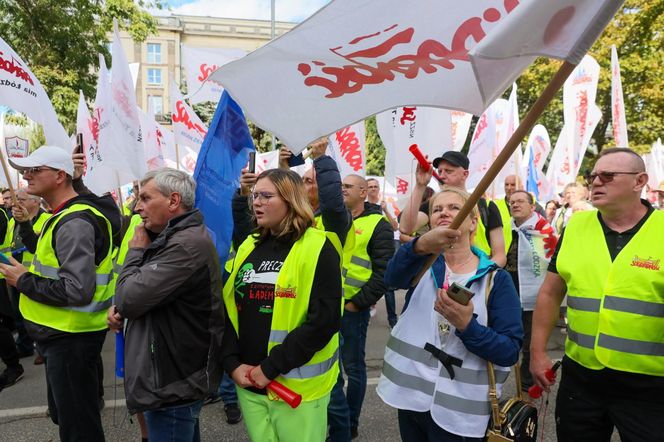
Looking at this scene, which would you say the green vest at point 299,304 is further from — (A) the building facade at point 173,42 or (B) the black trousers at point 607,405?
(A) the building facade at point 173,42

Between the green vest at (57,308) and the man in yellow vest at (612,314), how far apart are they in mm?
2411

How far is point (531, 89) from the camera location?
2036 centimetres

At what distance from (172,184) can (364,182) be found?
1944 mm

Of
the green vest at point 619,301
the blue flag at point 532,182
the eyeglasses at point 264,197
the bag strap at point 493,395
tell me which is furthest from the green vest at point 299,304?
the blue flag at point 532,182

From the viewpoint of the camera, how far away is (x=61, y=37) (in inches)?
508

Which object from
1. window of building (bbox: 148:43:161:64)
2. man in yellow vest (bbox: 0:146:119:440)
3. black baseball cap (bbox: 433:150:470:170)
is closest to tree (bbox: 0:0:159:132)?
man in yellow vest (bbox: 0:146:119:440)

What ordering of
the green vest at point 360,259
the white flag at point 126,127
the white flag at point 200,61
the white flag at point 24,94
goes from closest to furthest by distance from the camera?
1. the green vest at point 360,259
2. the white flag at point 24,94
3. the white flag at point 126,127
4. the white flag at point 200,61

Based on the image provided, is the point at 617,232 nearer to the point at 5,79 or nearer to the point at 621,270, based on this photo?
the point at 621,270

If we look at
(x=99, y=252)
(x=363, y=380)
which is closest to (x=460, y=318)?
(x=363, y=380)

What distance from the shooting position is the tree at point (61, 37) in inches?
490

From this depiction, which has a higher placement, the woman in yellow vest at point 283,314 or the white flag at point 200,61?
the white flag at point 200,61

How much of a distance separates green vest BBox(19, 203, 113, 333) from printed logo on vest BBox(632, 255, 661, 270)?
9.10 feet

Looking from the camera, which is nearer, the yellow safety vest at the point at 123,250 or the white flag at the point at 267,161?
the yellow safety vest at the point at 123,250

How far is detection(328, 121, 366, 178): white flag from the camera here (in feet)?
18.6
